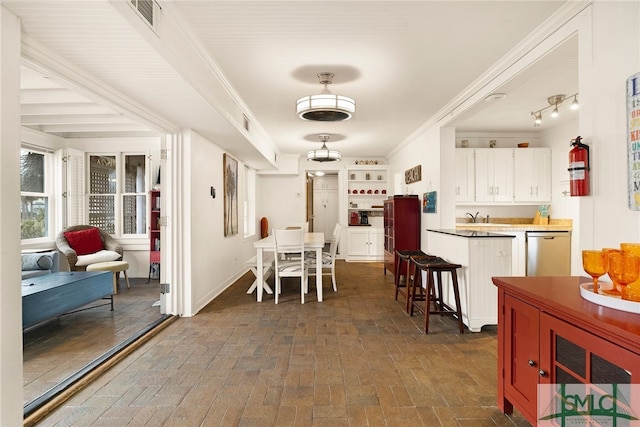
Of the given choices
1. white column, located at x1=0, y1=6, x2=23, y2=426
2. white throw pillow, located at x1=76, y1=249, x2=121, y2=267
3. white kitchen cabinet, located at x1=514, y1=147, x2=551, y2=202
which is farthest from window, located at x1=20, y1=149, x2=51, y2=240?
white kitchen cabinet, located at x1=514, y1=147, x2=551, y2=202

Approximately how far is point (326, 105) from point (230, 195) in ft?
9.93

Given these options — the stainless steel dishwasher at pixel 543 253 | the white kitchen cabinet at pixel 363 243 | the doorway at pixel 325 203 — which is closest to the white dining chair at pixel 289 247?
the stainless steel dishwasher at pixel 543 253

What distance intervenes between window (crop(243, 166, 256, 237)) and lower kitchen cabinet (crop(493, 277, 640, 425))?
6.26 metres

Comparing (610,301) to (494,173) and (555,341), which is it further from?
(494,173)

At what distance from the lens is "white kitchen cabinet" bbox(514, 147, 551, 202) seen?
5707 mm

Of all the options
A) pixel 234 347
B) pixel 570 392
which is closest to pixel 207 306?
pixel 234 347

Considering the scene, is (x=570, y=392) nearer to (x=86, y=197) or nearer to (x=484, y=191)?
(x=484, y=191)

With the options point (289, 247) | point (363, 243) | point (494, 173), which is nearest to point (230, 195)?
point (289, 247)

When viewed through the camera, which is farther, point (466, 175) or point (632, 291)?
point (466, 175)

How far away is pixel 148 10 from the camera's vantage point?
2008 mm

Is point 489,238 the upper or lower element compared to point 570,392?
upper

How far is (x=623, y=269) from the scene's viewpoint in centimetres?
134

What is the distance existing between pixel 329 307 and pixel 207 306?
157 cm

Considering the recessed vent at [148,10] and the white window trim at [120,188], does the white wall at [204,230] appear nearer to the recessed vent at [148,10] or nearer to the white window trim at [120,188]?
the white window trim at [120,188]
